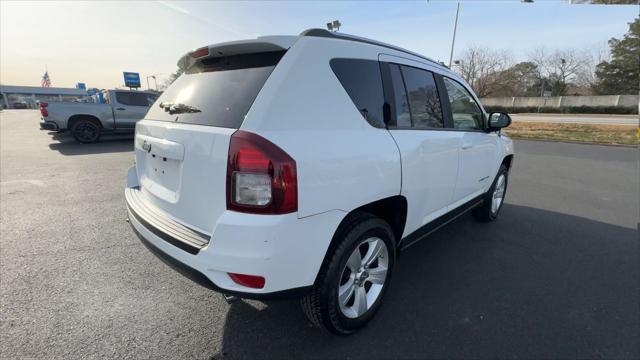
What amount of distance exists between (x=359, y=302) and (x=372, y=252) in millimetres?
366

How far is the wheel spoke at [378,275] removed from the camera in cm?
239

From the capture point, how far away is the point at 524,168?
8406 mm

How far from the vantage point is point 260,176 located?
1605mm

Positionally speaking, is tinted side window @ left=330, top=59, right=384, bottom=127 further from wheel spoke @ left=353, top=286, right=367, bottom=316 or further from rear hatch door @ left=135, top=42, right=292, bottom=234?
wheel spoke @ left=353, top=286, right=367, bottom=316

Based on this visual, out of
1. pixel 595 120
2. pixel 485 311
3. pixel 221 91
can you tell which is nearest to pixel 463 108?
pixel 485 311

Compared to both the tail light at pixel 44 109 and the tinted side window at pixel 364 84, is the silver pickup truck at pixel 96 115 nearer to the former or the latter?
the tail light at pixel 44 109

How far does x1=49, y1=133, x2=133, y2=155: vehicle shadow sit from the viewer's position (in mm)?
9463

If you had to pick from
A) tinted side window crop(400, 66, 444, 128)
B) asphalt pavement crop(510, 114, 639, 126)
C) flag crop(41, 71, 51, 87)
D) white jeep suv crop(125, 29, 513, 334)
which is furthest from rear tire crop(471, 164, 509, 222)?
flag crop(41, 71, 51, 87)

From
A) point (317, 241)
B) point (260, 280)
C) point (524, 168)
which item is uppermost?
point (317, 241)

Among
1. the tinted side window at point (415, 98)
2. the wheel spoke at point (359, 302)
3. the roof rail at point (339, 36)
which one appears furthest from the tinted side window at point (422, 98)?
the wheel spoke at point (359, 302)

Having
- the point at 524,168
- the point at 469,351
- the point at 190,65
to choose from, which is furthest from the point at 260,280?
the point at 524,168

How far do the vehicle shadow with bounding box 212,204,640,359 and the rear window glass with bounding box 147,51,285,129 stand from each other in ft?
4.92

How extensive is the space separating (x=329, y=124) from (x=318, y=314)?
3.91 ft

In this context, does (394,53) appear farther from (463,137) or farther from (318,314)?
(318,314)
